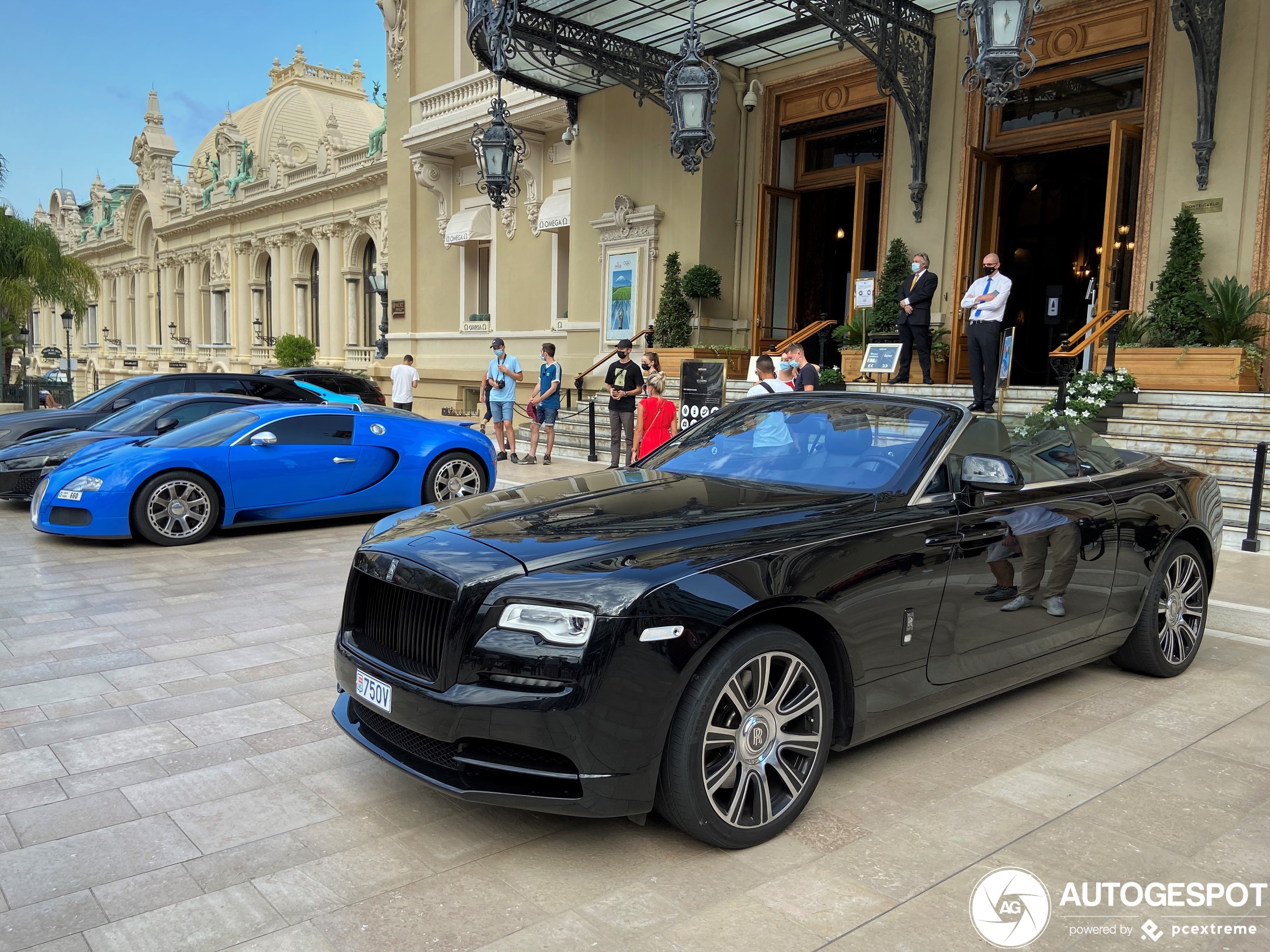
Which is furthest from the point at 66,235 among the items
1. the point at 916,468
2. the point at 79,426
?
the point at 916,468

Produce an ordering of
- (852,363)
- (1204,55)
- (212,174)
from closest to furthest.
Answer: (1204,55), (852,363), (212,174)

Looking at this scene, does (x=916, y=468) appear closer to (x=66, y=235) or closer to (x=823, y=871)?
(x=823, y=871)

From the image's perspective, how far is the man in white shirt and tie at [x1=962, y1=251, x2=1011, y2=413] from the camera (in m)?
11.5

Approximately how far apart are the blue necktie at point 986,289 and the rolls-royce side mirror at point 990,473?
26.7 ft

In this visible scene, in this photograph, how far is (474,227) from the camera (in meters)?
25.4

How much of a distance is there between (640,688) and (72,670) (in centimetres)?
377

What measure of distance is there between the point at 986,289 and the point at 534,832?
9.92 metres

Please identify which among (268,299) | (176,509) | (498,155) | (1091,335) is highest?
(498,155)

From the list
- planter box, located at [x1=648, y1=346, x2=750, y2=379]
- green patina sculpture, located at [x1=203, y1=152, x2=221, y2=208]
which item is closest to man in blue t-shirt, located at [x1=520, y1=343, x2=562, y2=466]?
planter box, located at [x1=648, y1=346, x2=750, y2=379]

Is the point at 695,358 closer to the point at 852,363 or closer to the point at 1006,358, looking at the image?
the point at 852,363

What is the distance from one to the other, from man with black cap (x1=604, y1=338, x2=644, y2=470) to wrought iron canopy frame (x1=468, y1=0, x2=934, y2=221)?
17.4ft

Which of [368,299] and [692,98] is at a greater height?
[692,98]

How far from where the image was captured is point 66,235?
76.1 meters

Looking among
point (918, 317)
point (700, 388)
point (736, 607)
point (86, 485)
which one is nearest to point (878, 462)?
point (736, 607)
